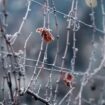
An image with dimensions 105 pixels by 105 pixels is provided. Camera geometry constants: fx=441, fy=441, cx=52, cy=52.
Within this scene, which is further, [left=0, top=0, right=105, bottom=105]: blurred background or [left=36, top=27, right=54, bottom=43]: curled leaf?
[left=0, top=0, right=105, bottom=105]: blurred background

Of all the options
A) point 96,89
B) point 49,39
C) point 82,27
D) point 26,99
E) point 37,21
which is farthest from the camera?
point 82,27

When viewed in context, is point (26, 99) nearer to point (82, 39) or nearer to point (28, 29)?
point (28, 29)

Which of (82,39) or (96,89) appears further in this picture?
(82,39)

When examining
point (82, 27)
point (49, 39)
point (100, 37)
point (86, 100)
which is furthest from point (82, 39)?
point (49, 39)

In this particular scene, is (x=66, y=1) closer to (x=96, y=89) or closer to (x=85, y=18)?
(x=85, y=18)

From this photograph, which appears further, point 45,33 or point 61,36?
point 61,36

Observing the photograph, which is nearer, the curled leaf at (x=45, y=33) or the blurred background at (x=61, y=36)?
the curled leaf at (x=45, y=33)

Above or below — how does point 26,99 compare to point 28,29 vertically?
below

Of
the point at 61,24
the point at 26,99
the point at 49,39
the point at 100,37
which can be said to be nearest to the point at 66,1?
the point at 61,24

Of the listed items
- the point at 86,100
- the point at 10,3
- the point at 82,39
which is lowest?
the point at 86,100

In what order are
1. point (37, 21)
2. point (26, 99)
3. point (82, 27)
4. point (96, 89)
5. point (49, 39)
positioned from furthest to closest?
point (82, 27)
point (37, 21)
point (96, 89)
point (26, 99)
point (49, 39)
